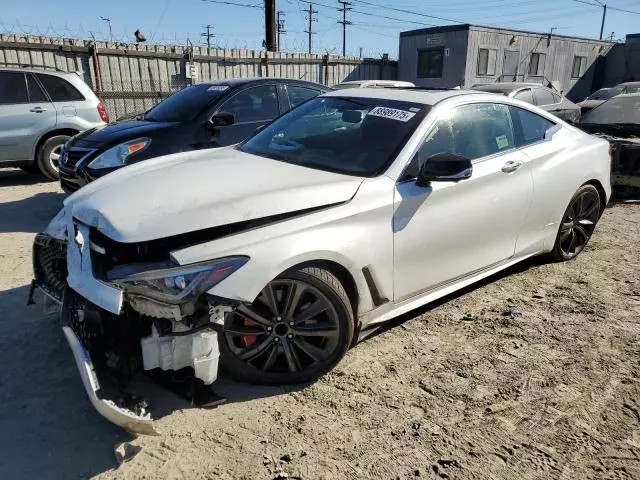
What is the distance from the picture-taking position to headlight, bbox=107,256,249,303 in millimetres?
2395

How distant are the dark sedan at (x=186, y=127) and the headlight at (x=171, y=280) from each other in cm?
348

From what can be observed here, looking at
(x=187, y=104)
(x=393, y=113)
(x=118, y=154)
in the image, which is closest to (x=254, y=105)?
(x=187, y=104)

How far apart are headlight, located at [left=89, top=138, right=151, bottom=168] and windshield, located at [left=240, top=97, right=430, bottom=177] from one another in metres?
2.09

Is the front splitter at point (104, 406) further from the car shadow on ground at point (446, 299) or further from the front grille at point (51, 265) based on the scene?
the car shadow on ground at point (446, 299)

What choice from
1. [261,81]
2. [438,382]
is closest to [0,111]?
[261,81]

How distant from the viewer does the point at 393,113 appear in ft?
11.8

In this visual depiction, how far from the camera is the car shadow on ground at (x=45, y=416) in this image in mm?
2396

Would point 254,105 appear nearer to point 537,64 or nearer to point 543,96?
point 543,96

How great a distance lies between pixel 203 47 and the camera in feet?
45.1

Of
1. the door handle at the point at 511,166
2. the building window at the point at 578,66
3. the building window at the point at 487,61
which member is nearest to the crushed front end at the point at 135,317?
the door handle at the point at 511,166

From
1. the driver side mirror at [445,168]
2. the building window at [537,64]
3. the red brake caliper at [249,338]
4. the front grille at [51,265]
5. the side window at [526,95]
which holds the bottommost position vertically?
the red brake caliper at [249,338]

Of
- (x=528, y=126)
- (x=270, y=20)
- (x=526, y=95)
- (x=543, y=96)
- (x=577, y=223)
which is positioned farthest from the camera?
(x=270, y=20)

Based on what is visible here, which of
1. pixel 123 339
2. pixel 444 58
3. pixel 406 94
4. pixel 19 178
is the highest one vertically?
pixel 444 58

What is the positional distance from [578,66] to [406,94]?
30.0 m
